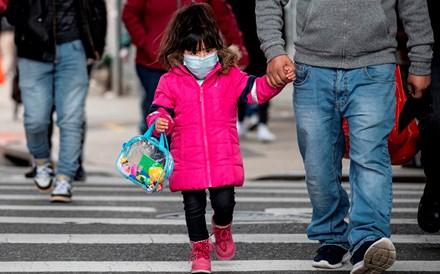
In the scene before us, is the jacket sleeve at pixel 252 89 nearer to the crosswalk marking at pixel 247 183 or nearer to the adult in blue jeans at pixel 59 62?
the adult in blue jeans at pixel 59 62

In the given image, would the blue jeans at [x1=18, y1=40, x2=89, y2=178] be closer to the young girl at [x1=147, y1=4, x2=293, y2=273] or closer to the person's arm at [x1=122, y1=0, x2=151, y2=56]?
the person's arm at [x1=122, y1=0, x2=151, y2=56]

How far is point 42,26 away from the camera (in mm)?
8453

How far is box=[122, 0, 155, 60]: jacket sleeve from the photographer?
29.5ft

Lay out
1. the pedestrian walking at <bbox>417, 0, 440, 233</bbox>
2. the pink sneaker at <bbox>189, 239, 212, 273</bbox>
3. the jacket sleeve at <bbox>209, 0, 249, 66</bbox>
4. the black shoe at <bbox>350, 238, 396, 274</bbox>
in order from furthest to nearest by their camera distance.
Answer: the jacket sleeve at <bbox>209, 0, 249, 66</bbox>, the pedestrian walking at <bbox>417, 0, 440, 233</bbox>, the pink sneaker at <bbox>189, 239, 212, 273</bbox>, the black shoe at <bbox>350, 238, 396, 274</bbox>

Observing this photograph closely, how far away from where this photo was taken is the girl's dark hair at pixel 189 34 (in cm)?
562

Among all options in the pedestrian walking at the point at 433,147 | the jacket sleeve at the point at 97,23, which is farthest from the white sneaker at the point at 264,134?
the pedestrian walking at the point at 433,147

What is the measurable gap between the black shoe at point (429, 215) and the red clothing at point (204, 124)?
1.35 meters

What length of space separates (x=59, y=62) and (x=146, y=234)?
2.00m

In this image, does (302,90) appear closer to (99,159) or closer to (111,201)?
(111,201)

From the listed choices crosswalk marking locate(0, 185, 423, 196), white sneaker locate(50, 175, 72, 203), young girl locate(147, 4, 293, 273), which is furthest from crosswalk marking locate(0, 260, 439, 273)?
crosswalk marking locate(0, 185, 423, 196)

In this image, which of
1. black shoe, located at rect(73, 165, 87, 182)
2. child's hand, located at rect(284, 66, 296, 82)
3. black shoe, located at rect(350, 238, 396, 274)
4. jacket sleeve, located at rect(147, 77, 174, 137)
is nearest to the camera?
black shoe, located at rect(350, 238, 396, 274)

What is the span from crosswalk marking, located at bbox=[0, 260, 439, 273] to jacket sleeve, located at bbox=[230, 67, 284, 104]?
89 centimetres

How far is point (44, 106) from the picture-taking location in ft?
28.3

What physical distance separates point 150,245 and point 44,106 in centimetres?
234
